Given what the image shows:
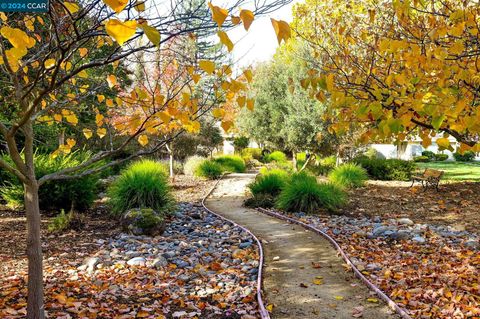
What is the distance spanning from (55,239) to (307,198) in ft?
17.7

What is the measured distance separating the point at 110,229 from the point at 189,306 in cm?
391

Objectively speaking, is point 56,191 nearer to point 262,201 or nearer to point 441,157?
point 262,201

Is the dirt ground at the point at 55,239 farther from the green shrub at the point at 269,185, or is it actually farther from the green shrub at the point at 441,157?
the green shrub at the point at 441,157

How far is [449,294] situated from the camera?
13.7ft

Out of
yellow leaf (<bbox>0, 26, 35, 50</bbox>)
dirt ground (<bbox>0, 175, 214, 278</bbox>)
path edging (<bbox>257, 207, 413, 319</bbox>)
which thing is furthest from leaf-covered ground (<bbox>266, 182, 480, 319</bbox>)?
dirt ground (<bbox>0, 175, 214, 278</bbox>)

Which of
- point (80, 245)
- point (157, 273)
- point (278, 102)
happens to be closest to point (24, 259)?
point (80, 245)

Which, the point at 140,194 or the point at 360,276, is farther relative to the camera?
the point at 140,194

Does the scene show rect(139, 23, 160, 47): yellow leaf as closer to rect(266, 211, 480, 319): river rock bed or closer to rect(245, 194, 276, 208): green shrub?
rect(266, 211, 480, 319): river rock bed

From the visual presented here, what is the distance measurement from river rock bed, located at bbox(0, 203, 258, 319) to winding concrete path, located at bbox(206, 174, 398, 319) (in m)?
0.27

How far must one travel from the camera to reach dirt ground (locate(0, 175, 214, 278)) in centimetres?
539

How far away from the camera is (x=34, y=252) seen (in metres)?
3.09

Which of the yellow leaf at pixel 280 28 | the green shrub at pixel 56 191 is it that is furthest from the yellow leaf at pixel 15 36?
the green shrub at pixel 56 191

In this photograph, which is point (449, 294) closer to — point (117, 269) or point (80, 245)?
point (117, 269)

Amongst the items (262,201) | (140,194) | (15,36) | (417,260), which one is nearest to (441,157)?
(262,201)
